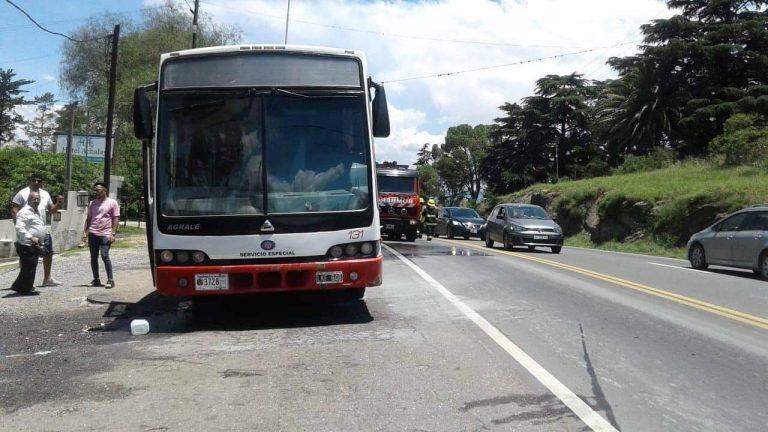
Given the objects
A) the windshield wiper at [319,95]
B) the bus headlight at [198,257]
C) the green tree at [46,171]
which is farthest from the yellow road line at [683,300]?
the green tree at [46,171]

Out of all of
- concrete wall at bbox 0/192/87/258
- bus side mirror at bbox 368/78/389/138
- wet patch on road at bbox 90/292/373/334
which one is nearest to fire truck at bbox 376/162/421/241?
concrete wall at bbox 0/192/87/258

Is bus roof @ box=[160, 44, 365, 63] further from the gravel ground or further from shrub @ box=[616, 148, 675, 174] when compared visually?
shrub @ box=[616, 148, 675, 174]

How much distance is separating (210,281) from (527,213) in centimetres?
1535

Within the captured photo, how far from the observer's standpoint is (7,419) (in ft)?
15.8

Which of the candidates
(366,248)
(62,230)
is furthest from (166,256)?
(62,230)

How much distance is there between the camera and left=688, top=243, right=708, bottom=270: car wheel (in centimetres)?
1552

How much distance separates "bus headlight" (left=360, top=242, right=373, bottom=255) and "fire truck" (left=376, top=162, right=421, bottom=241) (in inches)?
647

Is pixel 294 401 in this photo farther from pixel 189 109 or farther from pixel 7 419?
pixel 189 109

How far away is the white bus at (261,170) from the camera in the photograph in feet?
24.7

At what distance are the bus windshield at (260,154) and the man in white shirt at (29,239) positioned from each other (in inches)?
155

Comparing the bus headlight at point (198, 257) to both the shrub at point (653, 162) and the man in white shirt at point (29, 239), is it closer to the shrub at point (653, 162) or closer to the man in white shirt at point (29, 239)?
the man in white shirt at point (29, 239)

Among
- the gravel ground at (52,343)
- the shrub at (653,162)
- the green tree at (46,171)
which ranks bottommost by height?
the gravel ground at (52,343)

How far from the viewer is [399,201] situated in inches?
969

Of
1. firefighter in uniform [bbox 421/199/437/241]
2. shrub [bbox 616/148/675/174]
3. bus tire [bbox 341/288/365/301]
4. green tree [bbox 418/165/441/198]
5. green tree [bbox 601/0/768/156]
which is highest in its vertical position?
green tree [bbox 601/0/768/156]
